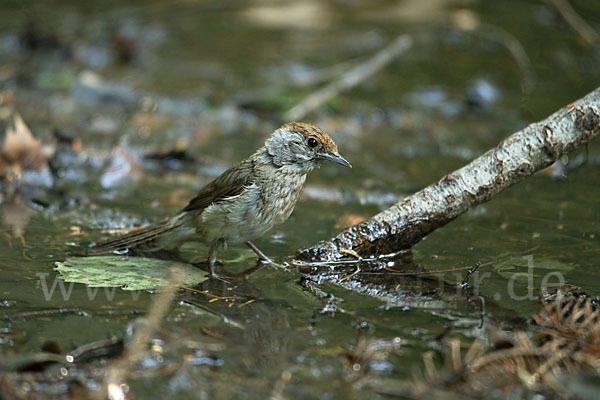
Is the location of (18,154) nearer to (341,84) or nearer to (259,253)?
(259,253)

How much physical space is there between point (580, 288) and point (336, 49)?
866 cm

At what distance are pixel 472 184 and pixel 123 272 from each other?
8.81 feet

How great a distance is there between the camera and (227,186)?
569cm

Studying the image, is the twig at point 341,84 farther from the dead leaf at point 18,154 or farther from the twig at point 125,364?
the twig at point 125,364

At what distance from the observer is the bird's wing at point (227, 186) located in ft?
18.5

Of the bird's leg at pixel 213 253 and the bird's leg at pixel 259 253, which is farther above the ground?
the bird's leg at pixel 213 253

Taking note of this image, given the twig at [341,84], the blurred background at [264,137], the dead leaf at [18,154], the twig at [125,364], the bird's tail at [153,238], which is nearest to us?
the twig at [125,364]

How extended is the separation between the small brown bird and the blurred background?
30cm

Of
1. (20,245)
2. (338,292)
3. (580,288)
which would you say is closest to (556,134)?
(580,288)

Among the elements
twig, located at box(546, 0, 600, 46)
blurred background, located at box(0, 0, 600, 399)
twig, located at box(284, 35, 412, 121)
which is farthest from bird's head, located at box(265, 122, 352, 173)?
twig, located at box(546, 0, 600, 46)

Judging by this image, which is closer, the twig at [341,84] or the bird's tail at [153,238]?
the bird's tail at [153,238]

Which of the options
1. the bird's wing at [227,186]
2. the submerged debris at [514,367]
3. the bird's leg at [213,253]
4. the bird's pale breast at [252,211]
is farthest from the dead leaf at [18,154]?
the submerged debris at [514,367]

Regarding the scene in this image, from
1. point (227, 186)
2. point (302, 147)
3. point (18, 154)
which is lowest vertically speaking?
point (18, 154)

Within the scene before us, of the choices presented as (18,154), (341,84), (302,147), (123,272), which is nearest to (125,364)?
(123,272)
